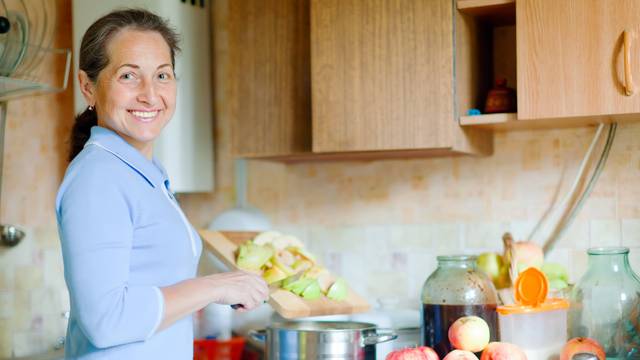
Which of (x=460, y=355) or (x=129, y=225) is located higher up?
(x=129, y=225)

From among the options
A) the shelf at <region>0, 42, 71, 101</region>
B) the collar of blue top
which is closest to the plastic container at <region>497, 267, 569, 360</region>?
the collar of blue top

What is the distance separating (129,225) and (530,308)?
2.99 ft

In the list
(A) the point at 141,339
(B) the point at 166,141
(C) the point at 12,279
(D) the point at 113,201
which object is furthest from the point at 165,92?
(C) the point at 12,279

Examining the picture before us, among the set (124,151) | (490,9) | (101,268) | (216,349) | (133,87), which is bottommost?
(216,349)

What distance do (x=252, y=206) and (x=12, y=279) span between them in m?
0.72

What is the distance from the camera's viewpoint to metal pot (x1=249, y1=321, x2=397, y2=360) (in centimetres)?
182

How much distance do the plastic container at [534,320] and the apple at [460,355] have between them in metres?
0.12

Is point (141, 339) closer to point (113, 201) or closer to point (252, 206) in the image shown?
point (113, 201)

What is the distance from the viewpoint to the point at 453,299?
1845 mm

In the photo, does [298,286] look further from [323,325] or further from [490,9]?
[490,9]

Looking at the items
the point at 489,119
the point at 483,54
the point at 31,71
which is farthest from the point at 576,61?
the point at 31,71

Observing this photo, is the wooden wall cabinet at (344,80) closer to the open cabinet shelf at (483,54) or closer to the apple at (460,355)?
the open cabinet shelf at (483,54)

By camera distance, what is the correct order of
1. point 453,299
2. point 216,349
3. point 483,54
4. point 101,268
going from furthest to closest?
point 216,349 → point 483,54 → point 453,299 → point 101,268

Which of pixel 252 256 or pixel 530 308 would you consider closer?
pixel 530 308
